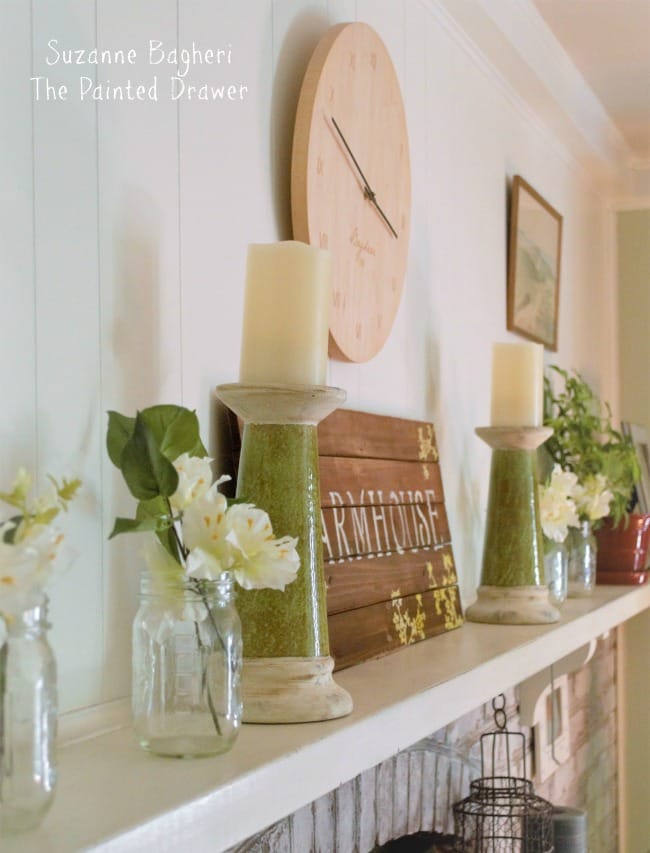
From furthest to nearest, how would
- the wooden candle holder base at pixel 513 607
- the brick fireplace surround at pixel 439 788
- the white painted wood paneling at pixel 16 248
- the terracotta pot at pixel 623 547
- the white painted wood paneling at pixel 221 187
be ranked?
the terracotta pot at pixel 623 547 → the wooden candle holder base at pixel 513 607 → the brick fireplace surround at pixel 439 788 → the white painted wood paneling at pixel 221 187 → the white painted wood paneling at pixel 16 248

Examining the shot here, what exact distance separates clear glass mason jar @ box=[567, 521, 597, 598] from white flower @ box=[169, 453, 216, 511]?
143 centimetres

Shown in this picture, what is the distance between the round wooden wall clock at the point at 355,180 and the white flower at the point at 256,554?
54 cm

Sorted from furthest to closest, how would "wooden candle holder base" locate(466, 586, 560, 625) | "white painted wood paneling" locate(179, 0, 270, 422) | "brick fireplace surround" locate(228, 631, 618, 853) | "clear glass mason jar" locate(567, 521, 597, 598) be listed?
"clear glass mason jar" locate(567, 521, 597, 598)
"wooden candle holder base" locate(466, 586, 560, 625)
"brick fireplace surround" locate(228, 631, 618, 853)
"white painted wood paneling" locate(179, 0, 270, 422)

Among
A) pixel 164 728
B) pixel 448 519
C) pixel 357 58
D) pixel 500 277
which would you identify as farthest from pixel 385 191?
pixel 164 728

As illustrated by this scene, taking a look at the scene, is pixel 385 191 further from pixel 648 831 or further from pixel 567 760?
pixel 648 831

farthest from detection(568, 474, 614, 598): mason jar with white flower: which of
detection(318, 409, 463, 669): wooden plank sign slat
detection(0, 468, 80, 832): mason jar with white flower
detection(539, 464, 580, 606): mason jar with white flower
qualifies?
detection(0, 468, 80, 832): mason jar with white flower

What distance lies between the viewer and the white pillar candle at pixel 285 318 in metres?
1.06

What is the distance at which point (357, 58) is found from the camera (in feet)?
4.94

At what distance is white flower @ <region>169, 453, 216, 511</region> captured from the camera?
920mm

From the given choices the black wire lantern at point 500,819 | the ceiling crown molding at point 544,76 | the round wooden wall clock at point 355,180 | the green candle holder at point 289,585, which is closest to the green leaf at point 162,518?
the green candle holder at point 289,585

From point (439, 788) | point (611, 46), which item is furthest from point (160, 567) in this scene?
point (611, 46)

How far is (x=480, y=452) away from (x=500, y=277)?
405mm

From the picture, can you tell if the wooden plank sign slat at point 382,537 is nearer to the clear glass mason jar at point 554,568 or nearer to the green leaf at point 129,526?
the clear glass mason jar at point 554,568

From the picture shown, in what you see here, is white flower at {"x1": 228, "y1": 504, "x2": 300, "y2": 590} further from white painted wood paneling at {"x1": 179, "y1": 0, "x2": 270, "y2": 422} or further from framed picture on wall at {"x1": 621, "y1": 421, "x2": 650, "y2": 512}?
framed picture on wall at {"x1": 621, "y1": 421, "x2": 650, "y2": 512}
